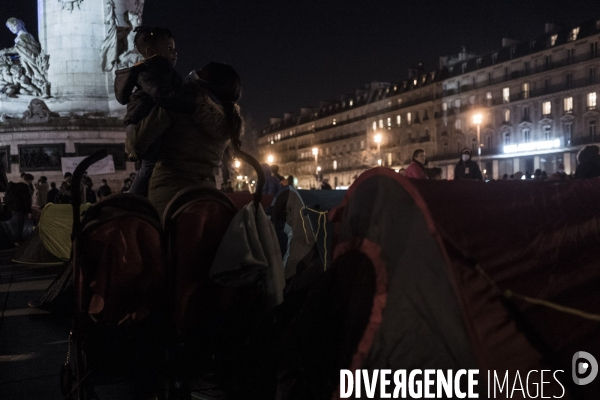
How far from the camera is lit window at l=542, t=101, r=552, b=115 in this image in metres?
66.9

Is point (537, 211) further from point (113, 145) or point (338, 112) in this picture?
point (338, 112)

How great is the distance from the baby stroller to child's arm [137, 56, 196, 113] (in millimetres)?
522

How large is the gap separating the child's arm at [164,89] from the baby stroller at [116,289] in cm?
52

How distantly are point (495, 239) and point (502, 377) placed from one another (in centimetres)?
70

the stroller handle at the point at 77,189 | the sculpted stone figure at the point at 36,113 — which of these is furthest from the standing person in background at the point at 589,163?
the sculpted stone figure at the point at 36,113

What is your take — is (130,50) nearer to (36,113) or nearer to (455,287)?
(36,113)

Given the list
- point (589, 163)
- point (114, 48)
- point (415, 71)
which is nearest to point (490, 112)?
point (415, 71)

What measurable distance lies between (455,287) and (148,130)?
2004 millimetres

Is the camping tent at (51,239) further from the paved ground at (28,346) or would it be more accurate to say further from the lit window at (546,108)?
the lit window at (546,108)

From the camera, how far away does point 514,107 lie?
71.2m

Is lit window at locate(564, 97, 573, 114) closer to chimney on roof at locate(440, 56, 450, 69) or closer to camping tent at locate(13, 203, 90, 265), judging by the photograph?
chimney on roof at locate(440, 56, 450, 69)

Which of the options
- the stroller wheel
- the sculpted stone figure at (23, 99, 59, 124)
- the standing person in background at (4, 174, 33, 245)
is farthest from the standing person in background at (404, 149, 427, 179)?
the sculpted stone figure at (23, 99, 59, 124)

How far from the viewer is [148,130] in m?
3.75

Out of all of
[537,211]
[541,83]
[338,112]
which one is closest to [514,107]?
[541,83]
